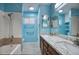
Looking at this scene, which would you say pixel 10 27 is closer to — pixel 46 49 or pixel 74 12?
pixel 46 49

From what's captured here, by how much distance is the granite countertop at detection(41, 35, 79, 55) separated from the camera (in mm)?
2330

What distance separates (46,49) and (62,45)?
0.24 metres

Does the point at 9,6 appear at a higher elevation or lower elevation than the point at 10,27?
higher

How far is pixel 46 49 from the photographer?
8.10ft

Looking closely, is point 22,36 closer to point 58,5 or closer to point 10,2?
point 10,2

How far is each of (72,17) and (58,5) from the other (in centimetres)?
28

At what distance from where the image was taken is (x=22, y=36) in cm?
253

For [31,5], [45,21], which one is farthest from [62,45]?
[31,5]

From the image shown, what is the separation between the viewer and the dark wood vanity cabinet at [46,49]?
2.38m

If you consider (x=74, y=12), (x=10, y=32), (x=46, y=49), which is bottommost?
(x=46, y=49)

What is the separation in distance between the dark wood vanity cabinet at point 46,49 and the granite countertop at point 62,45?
4 centimetres

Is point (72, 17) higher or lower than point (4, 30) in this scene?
higher
